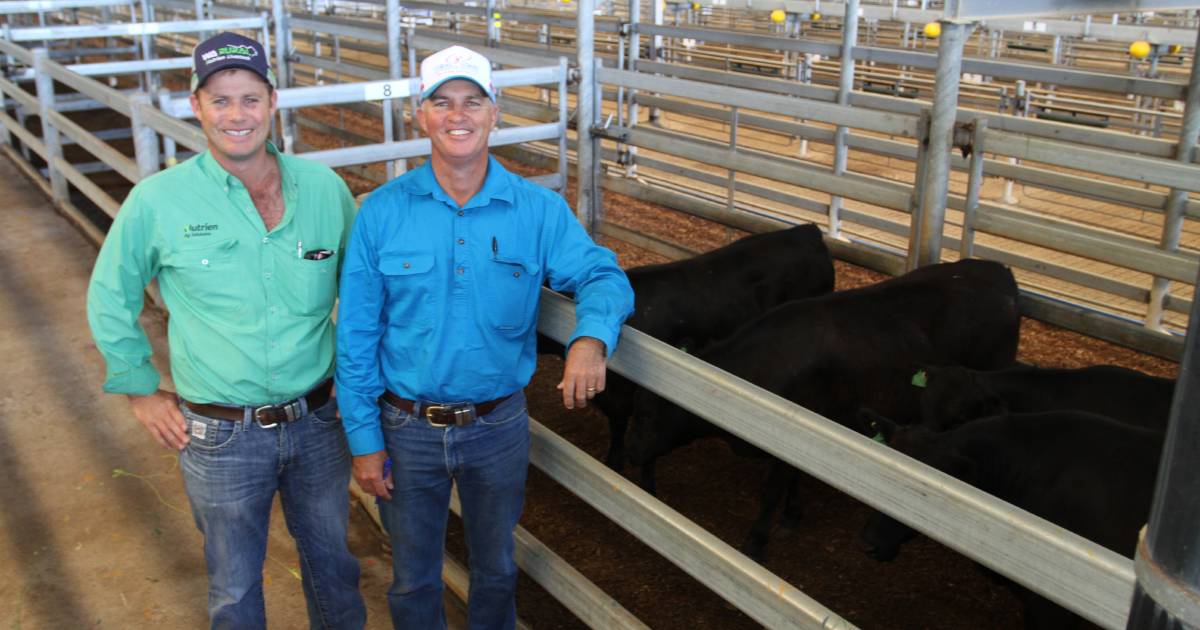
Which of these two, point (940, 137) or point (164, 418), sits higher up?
point (940, 137)

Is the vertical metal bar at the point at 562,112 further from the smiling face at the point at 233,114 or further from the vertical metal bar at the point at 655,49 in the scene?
the vertical metal bar at the point at 655,49

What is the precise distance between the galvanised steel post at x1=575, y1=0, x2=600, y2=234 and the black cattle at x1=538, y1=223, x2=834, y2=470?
1.39 meters

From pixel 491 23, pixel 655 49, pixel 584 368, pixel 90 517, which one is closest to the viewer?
pixel 584 368

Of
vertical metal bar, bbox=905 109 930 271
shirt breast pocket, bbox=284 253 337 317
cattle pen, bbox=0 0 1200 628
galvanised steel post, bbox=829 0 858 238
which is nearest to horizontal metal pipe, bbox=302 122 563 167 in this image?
cattle pen, bbox=0 0 1200 628

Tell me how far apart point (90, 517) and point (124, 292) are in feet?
5.92

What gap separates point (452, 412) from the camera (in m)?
2.67

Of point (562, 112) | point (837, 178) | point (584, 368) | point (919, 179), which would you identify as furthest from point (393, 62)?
point (584, 368)

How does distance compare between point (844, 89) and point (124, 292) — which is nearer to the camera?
point (124, 292)

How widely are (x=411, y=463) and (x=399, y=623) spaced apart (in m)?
0.51

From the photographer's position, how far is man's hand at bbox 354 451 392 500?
104 inches

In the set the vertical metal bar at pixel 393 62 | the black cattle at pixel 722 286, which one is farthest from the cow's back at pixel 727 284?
the vertical metal bar at pixel 393 62

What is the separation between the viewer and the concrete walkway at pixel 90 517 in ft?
11.5

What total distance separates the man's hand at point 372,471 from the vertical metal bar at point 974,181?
3.37 meters

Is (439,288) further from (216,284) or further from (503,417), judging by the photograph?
(216,284)
